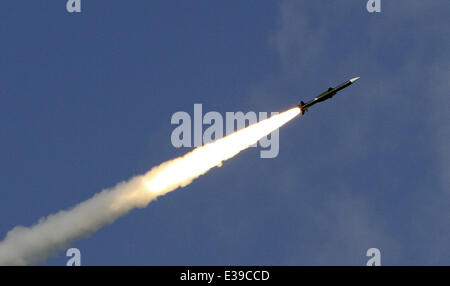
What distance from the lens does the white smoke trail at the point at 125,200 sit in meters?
155

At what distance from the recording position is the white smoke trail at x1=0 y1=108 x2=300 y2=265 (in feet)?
510

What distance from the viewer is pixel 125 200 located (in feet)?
518
